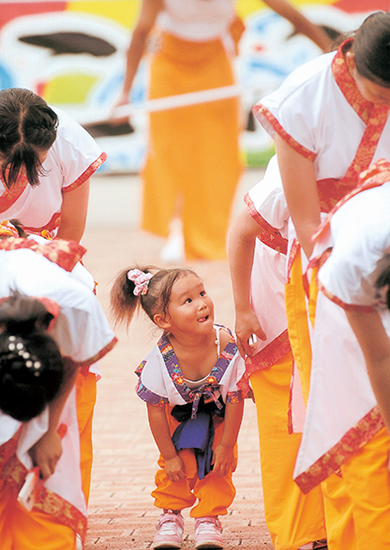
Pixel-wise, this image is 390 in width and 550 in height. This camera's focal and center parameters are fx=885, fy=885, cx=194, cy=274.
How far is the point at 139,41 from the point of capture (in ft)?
20.8

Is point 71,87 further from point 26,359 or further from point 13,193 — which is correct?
point 26,359

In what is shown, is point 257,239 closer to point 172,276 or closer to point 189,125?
point 172,276

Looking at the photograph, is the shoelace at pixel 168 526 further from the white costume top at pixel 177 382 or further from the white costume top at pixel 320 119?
the white costume top at pixel 320 119

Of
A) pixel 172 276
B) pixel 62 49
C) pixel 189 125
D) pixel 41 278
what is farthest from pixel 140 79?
pixel 41 278

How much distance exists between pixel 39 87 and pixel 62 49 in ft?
1.79

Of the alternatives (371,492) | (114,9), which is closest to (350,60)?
(371,492)

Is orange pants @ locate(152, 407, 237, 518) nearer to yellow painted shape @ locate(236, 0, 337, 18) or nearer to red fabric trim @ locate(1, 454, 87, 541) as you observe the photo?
red fabric trim @ locate(1, 454, 87, 541)

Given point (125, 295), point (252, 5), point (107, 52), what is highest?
point (125, 295)

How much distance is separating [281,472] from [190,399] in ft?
1.04

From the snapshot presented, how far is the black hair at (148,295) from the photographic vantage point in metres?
2.47

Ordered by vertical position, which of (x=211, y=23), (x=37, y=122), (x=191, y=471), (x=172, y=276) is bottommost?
(x=211, y=23)

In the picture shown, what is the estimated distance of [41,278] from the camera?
1819 mm

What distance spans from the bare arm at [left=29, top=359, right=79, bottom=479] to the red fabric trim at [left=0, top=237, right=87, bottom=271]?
230 mm

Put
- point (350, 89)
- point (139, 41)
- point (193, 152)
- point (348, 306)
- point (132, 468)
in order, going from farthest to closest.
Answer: point (193, 152), point (139, 41), point (132, 468), point (350, 89), point (348, 306)
